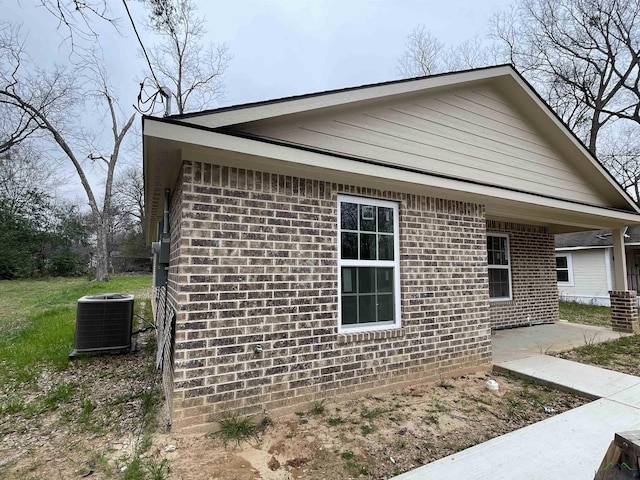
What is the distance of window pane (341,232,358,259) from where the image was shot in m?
4.34

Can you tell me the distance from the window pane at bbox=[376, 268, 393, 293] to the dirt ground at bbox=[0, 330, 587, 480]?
1293mm

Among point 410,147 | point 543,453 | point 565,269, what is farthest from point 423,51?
point 543,453

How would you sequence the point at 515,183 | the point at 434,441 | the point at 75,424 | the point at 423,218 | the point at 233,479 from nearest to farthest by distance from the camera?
1. the point at 233,479
2. the point at 434,441
3. the point at 75,424
4. the point at 423,218
5. the point at 515,183

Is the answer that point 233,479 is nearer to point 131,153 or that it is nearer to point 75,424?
point 75,424

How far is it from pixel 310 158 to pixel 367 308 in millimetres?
2031

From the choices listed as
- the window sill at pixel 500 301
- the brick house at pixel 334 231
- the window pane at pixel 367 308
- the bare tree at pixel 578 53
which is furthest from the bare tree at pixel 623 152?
the window pane at pixel 367 308

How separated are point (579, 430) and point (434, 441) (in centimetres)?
143

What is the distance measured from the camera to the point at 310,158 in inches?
144

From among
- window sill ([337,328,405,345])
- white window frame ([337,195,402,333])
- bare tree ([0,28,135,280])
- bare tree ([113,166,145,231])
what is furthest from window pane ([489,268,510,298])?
bare tree ([113,166,145,231])

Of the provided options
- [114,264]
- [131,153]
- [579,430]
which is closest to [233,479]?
[579,430]

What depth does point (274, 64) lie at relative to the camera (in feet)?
53.2

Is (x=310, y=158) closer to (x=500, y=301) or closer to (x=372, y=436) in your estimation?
(x=372, y=436)

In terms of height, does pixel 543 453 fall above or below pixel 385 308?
below

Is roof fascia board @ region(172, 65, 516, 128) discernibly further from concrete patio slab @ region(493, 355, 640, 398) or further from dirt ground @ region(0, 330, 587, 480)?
concrete patio slab @ region(493, 355, 640, 398)
